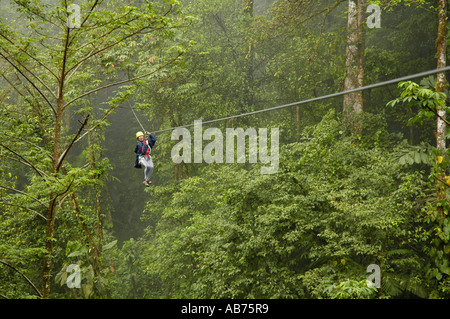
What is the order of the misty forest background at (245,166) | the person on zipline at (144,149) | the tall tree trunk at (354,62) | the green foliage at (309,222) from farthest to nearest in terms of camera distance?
the tall tree trunk at (354,62) → the person on zipline at (144,149) → the green foliage at (309,222) → the misty forest background at (245,166)

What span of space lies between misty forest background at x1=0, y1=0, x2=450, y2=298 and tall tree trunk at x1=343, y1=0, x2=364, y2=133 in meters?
0.05

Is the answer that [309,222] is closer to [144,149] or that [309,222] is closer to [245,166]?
[144,149]

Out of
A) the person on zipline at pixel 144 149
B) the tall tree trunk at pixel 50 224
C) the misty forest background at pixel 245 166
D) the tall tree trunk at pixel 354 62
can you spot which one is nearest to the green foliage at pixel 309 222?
the misty forest background at pixel 245 166

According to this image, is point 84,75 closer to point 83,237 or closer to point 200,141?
point 83,237

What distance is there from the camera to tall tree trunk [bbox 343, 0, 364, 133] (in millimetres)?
9812

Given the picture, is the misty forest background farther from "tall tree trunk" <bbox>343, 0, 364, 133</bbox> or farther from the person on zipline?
the person on zipline

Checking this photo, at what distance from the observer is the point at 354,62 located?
1031cm

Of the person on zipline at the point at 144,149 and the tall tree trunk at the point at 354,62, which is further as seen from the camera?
the tall tree trunk at the point at 354,62

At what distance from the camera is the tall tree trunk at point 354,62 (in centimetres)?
981

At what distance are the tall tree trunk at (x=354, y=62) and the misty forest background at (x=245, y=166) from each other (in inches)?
2.1

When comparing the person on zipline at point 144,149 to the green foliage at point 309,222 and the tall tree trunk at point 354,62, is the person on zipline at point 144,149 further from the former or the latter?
the tall tree trunk at point 354,62

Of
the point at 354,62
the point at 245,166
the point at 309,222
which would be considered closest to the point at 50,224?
the point at 309,222

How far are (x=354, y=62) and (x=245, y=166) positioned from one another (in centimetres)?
489
